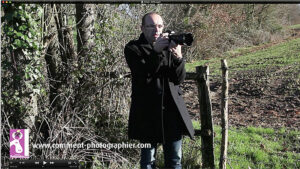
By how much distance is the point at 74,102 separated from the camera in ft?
12.0

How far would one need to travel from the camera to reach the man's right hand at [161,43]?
2.36m

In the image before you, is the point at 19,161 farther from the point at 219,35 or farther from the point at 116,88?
the point at 219,35

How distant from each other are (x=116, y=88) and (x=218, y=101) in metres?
2.81

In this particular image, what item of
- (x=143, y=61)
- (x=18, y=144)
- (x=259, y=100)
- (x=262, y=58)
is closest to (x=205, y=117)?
(x=143, y=61)

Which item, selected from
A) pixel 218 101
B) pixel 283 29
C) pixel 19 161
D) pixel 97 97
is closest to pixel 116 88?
pixel 97 97

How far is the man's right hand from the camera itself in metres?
2.36

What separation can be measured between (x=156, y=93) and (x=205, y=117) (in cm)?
117

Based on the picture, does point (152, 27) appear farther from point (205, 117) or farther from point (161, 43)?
point (205, 117)

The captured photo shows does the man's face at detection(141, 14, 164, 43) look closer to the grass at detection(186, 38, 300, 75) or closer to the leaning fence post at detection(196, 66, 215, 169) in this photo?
the leaning fence post at detection(196, 66, 215, 169)

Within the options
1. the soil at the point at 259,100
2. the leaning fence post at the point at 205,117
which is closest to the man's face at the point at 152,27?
the leaning fence post at the point at 205,117

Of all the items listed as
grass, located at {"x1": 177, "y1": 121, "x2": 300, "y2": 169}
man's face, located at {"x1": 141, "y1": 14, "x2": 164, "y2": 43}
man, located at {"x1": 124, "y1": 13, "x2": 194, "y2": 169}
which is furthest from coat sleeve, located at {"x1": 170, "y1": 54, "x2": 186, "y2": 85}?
grass, located at {"x1": 177, "y1": 121, "x2": 300, "y2": 169}

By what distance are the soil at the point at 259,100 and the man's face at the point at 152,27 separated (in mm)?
2697

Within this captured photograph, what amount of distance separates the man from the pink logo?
0.94 m

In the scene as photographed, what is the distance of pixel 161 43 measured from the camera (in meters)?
2.36
